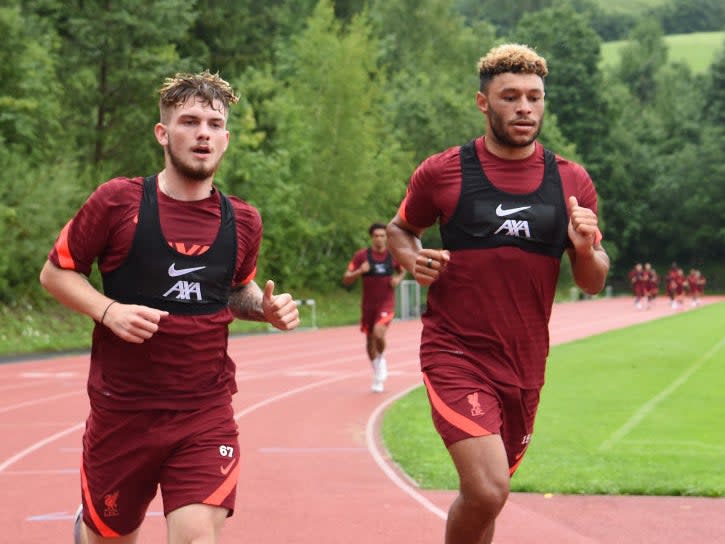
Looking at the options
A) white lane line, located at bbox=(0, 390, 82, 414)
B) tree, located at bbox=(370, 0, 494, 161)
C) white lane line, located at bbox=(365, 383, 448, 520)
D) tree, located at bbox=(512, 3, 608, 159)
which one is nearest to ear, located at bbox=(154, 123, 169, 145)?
white lane line, located at bbox=(365, 383, 448, 520)

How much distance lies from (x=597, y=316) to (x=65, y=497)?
40.6 metres

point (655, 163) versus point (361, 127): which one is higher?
point (361, 127)

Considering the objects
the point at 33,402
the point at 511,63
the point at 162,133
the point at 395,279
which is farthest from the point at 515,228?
the point at 33,402

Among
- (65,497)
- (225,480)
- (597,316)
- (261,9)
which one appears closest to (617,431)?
(65,497)

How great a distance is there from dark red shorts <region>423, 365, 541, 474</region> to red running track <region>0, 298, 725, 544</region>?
7.90 feet

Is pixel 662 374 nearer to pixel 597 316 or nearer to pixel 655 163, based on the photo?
pixel 597 316

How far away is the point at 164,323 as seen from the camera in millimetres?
4859

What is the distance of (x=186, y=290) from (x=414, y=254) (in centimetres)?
142

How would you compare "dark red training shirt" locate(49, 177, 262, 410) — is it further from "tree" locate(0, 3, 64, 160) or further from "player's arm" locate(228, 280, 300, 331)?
"tree" locate(0, 3, 64, 160)

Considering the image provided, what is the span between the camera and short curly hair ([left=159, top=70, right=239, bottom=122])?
500 cm

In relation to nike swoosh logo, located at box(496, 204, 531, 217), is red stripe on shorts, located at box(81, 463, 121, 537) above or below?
below

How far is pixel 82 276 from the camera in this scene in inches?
196

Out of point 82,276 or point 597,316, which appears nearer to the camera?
point 82,276

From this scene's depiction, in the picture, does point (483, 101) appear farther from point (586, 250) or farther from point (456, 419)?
point (456, 419)
